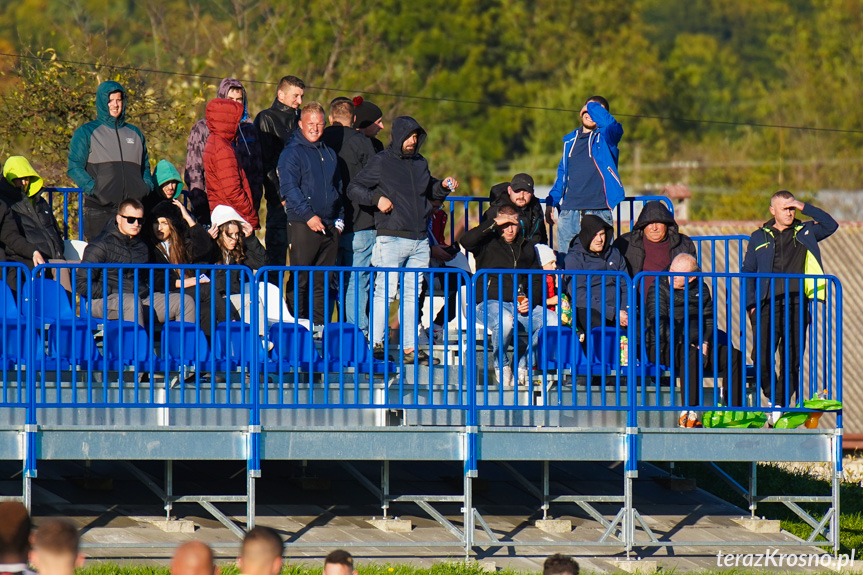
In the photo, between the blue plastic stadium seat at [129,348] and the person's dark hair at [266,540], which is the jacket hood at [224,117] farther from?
the person's dark hair at [266,540]

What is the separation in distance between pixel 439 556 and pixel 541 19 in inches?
2032

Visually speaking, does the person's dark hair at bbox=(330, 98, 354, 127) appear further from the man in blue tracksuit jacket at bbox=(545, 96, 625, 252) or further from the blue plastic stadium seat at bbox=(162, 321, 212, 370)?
the blue plastic stadium seat at bbox=(162, 321, 212, 370)

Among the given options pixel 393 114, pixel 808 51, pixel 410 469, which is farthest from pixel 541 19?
pixel 410 469

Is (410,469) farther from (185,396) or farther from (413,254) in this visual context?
(185,396)

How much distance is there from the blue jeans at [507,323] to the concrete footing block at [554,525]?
1551 mm

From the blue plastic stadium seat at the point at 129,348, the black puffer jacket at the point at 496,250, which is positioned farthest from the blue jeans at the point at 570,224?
the blue plastic stadium seat at the point at 129,348

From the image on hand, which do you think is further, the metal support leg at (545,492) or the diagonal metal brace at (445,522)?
the metal support leg at (545,492)

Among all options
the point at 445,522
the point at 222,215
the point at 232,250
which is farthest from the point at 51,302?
the point at 445,522

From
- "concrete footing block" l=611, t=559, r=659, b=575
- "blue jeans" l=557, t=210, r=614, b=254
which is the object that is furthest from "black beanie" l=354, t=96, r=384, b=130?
"concrete footing block" l=611, t=559, r=659, b=575

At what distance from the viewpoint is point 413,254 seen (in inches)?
432

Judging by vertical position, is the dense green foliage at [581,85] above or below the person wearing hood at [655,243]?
above

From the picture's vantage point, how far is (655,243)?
37.8ft

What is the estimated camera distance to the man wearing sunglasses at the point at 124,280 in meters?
9.55

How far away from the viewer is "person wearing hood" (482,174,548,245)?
11.5 metres
